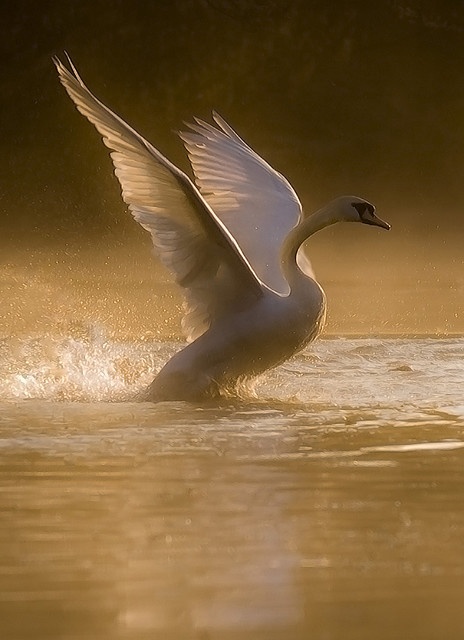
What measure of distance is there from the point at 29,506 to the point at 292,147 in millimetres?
12893

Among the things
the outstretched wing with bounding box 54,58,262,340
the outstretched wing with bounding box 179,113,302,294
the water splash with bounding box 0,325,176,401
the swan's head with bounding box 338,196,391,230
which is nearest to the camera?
the outstretched wing with bounding box 54,58,262,340

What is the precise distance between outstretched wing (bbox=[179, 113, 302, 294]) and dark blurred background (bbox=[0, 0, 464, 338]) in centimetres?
588

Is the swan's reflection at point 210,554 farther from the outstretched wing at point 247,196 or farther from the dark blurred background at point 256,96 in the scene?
the dark blurred background at point 256,96

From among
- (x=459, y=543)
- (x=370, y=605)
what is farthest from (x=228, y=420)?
(x=370, y=605)

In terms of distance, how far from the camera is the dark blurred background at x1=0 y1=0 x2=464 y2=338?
14.7 m

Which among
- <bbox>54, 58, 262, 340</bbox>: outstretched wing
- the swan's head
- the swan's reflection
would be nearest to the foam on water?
<bbox>54, 58, 262, 340</bbox>: outstretched wing

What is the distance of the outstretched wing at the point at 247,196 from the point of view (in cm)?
643

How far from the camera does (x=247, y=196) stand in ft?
22.1

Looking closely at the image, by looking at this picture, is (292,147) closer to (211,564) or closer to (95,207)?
(95,207)

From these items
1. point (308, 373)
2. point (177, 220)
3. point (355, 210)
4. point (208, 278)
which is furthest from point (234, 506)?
point (308, 373)

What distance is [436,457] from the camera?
4098mm

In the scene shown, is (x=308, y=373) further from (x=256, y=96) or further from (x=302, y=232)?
(x=256, y=96)

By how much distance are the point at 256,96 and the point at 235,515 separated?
47.5 ft

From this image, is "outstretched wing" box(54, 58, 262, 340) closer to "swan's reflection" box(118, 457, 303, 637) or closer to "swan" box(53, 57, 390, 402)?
"swan" box(53, 57, 390, 402)
